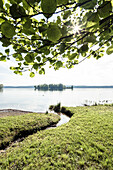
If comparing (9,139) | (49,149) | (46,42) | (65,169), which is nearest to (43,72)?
Answer: (46,42)

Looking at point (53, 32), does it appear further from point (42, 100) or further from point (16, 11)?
point (42, 100)

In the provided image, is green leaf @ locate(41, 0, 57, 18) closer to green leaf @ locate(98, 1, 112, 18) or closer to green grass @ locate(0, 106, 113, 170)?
green leaf @ locate(98, 1, 112, 18)

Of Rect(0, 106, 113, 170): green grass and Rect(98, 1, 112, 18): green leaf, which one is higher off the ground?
Rect(98, 1, 112, 18): green leaf

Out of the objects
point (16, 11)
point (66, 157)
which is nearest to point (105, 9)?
point (16, 11)

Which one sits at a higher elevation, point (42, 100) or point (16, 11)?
point (16, 11)

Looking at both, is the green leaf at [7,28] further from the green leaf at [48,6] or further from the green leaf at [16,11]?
the green leaf at [48,6]

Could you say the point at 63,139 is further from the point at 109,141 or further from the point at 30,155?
the point at 109,141

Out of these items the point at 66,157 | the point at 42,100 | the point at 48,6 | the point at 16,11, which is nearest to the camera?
the point at 48,6

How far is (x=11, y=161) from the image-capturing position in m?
4.16

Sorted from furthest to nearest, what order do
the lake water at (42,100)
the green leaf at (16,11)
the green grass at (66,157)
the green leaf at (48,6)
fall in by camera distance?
the lake water at (42,100)
the green grass at (66,157)
the green leaf at (16,11)
the green leaf at (48,6)

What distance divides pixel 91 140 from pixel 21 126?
6.84m

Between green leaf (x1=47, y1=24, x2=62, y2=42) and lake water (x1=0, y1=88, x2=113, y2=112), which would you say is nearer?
green leaf (x1=47, y1=24, x2=62, y2=42)

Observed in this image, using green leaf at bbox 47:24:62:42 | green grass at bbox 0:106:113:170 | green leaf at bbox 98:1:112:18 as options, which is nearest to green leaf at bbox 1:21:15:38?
green leaf at bbox 47:24:62:42

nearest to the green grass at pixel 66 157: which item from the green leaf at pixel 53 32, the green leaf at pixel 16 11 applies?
the green leaf at pixel 53 32
